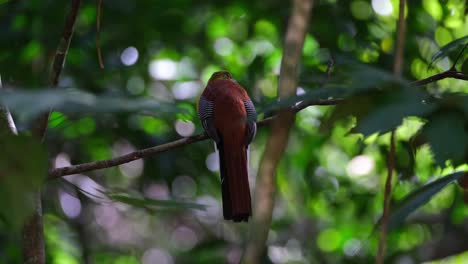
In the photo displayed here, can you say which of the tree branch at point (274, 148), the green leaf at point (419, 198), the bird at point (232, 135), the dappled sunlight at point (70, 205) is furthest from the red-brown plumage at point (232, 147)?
the dappled sunlight at point (70, 205)

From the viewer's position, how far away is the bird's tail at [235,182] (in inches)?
119

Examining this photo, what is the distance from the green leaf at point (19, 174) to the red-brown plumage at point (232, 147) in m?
1.63

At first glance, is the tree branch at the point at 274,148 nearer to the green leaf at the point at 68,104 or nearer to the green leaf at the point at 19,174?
the green leaf at the point at 68,104

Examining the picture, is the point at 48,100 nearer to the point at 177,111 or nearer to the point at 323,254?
the point at 177,111

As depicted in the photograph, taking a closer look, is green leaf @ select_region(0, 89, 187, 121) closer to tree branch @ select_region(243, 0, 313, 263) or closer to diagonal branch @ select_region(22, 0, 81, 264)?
tree branch @ select_region(243, 0, 313, 263)

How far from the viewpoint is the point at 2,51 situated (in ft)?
15.1

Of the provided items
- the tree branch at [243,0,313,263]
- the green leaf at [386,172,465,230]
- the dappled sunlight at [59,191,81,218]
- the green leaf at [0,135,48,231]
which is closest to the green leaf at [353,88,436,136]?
the tree branch at [243,0,313,263]

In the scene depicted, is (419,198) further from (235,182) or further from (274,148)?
(235,182)

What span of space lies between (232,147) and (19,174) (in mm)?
1833

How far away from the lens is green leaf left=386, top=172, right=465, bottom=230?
2.12 meters

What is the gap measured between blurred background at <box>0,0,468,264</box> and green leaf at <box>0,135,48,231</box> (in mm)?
2170

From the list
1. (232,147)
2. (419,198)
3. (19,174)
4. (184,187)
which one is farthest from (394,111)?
(184,187)

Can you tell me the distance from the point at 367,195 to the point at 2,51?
2827 mm

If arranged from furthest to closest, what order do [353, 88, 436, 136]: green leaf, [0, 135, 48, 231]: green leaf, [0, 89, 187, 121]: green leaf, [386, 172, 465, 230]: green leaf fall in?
[386, 172, 465, 230]: green leaf, [0, 135, 48, 231]: green leaf, [353, 88, 436, 136]: green leaf, [0, 89, 187, 121]: green leaf
